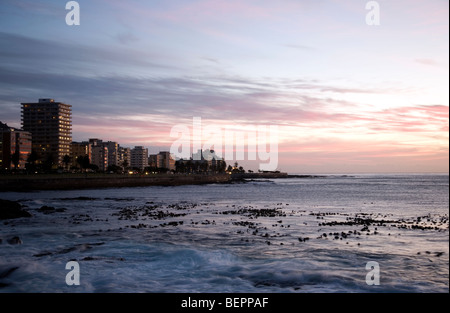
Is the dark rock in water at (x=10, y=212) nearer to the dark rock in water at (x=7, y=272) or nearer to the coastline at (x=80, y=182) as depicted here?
the dark rock in water at (x=7, y=272)

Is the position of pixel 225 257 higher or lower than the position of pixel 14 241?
lower

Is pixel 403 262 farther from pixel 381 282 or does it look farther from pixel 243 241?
pixel 243 241

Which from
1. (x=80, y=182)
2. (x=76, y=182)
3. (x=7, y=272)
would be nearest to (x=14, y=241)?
(x=7, y=272)

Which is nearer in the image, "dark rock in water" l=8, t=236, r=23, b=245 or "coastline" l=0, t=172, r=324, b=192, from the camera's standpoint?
"dark rock in water" l=8, t=236, r=23, b=245

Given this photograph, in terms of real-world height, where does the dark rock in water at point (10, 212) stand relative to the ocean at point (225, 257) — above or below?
above

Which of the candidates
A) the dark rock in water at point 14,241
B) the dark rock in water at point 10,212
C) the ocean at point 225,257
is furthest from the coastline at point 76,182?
the dark rock in water at point 14,241

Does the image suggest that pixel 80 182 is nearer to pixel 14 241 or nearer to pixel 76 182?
pixel 76 182

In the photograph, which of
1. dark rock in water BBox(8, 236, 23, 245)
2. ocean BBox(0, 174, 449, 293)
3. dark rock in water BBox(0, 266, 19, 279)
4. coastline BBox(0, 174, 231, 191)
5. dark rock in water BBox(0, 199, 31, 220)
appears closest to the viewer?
ocean BBox(0, 174, 449, 293)

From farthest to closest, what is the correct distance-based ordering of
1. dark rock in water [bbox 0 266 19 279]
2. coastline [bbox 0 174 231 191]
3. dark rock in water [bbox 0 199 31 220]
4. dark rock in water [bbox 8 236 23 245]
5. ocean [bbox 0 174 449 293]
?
coastline [bbox 0 174 231 191], dark rock in water [bbox 0 199 31 220], dark rock in water [bbox 8 236 23 245], dark rock in water [bbox 0 266 19 279], ocean [bbox 0 174 449 293]

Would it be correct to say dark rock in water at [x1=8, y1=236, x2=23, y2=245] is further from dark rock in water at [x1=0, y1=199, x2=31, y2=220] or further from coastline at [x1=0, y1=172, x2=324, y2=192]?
coastline at [x1=0, y1=172, x2=324, y2=192]

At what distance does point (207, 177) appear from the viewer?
18212cm

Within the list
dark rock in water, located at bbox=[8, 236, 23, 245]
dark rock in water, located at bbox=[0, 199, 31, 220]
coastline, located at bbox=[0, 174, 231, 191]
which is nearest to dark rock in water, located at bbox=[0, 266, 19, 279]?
dark rock in water, located at bbox=[8, 236, 23, 245]

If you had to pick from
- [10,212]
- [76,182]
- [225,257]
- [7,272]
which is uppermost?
[10,212]
